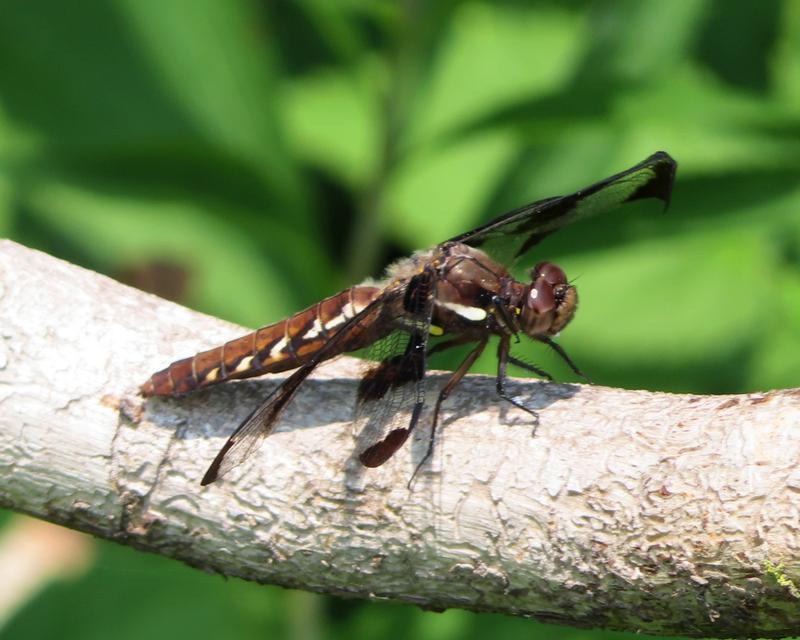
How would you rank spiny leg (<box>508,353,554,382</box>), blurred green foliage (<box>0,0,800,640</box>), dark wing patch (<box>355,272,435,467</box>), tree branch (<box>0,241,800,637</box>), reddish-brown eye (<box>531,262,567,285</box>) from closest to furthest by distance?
tree branch (<box>0,241,800,637</box>) → dark wing patch (<box>355,272,435,467</box>) → spiny leg (<box>508,353,554,382</box>) → reddish-brown eye (<box>531,262,567,285</box>) → blurred green foliage (<box>0,0,800,640</box>)

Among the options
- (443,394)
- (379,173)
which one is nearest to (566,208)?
(443,394)

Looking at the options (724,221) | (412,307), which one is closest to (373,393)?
(412,307)

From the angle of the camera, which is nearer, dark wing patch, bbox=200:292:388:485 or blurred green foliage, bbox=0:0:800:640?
dark wing patch, bbox=200:292:388:485

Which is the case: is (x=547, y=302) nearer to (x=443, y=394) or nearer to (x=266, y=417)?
(x=443, y=394)

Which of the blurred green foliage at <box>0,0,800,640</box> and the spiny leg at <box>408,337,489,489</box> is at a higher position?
the blurred green foliage at <box>0,0,800,640</box>

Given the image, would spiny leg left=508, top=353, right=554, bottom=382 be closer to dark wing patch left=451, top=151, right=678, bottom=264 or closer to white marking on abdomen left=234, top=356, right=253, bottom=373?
dark wing patch left=451, top=151, right=678, bottom=264

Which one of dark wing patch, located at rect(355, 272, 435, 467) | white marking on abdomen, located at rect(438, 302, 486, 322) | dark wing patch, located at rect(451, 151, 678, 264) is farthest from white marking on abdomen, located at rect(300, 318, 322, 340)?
dark wing patch, located at rect(451, 151, 678, 264)

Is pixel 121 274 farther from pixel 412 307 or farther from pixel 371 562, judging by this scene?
pixel 371 562
